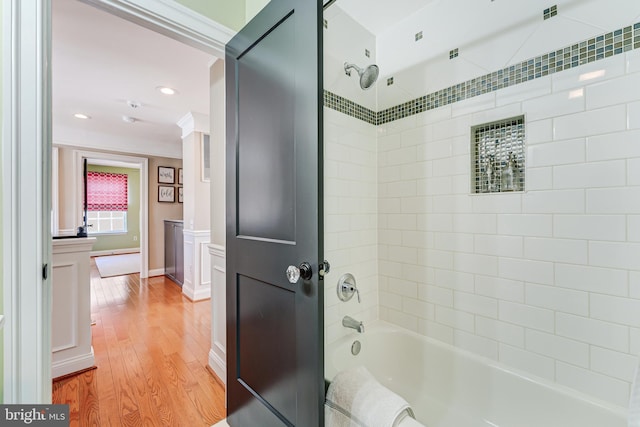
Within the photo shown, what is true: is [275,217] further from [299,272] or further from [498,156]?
[498,156]

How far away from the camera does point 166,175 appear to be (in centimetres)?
503

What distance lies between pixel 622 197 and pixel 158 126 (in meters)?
4.84

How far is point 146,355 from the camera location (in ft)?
7.18

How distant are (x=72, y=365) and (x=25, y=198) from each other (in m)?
1.68

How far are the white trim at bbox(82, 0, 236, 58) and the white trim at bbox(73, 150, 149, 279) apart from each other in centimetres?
399

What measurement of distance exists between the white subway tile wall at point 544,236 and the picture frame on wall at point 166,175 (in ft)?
15.2

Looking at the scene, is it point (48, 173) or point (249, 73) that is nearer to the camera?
point (48, 173)

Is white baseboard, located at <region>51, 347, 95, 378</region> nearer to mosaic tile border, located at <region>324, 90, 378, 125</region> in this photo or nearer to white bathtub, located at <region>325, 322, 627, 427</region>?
white bathtub, located at <region>325, 322, 627, 427</region>

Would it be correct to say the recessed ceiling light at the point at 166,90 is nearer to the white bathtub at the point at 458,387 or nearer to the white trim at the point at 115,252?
the white bathtub at the point at 458,387

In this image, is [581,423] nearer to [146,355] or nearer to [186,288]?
[146,355]

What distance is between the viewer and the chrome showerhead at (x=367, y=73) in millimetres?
1579

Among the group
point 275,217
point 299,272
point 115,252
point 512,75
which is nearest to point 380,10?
point 512,75

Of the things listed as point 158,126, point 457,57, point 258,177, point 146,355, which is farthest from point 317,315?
point 158,126

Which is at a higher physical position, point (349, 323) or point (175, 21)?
point (175, 21)
